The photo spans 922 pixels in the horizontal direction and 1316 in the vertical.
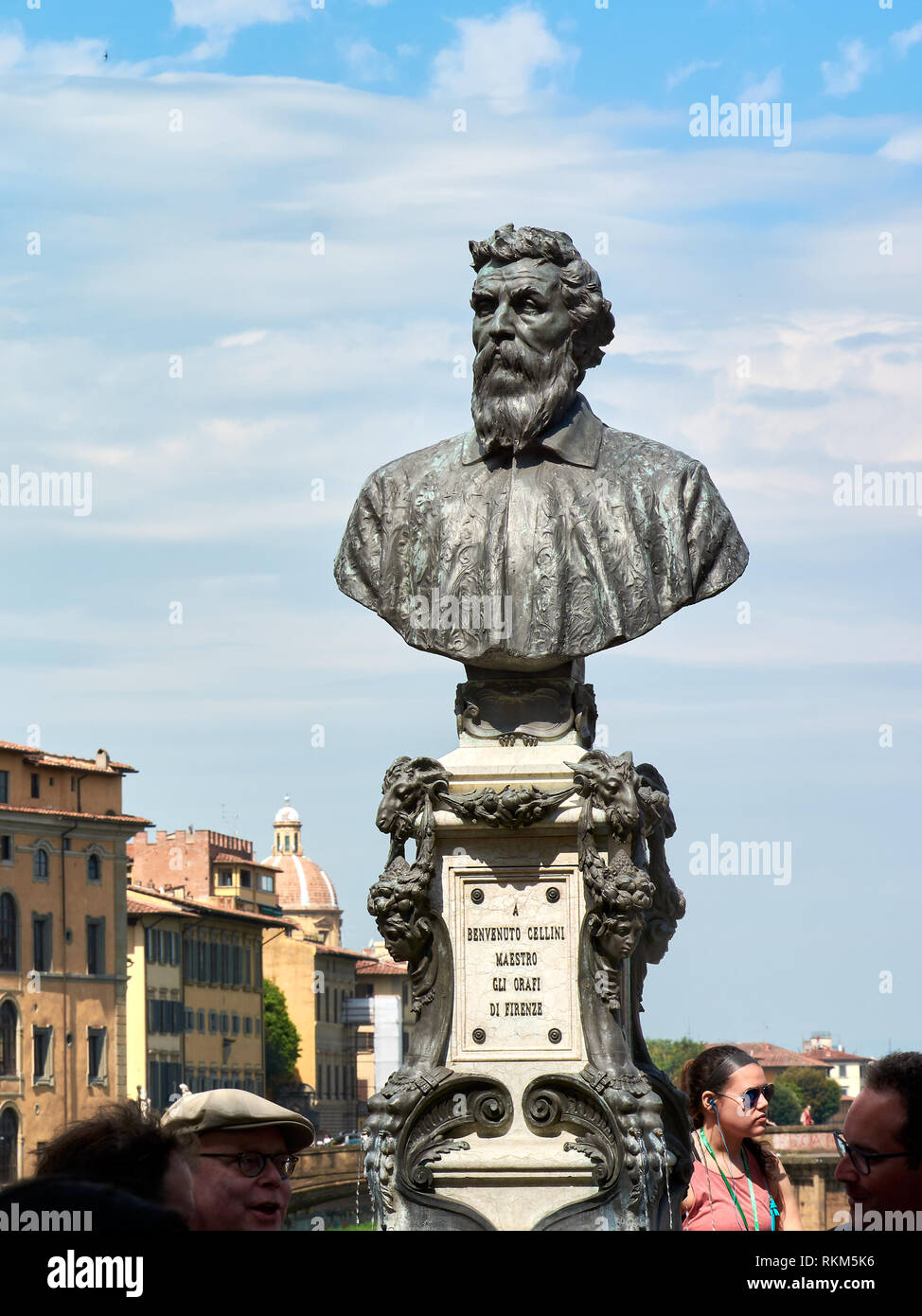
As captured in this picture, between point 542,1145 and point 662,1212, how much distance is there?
0.61 metres

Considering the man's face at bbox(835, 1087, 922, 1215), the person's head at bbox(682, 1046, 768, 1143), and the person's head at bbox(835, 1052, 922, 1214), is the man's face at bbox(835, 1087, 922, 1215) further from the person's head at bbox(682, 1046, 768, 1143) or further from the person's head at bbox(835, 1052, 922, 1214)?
the person's head at bbox(682, 1046, 768, 1143)

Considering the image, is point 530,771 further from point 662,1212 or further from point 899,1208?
point 899,1208

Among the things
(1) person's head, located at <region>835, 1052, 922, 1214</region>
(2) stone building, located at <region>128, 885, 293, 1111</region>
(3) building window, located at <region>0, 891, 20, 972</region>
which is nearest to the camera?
(1) person's head, located at <region>835, 1052, 922, 1214</region>

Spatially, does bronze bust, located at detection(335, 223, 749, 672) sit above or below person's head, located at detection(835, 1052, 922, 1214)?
above

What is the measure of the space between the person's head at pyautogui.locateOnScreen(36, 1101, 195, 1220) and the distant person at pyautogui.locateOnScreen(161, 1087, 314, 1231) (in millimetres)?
1509

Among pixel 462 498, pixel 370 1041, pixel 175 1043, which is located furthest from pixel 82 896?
pixel 462 498

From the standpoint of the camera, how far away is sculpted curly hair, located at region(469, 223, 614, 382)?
39.7ft

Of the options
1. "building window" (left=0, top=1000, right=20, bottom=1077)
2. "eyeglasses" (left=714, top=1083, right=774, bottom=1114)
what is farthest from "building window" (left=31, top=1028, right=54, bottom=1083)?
"eyeglasses" (left=714, top=1083, right=774, bottom=1114)

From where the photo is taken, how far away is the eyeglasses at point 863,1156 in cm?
536

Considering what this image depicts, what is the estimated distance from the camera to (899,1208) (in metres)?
5.42
